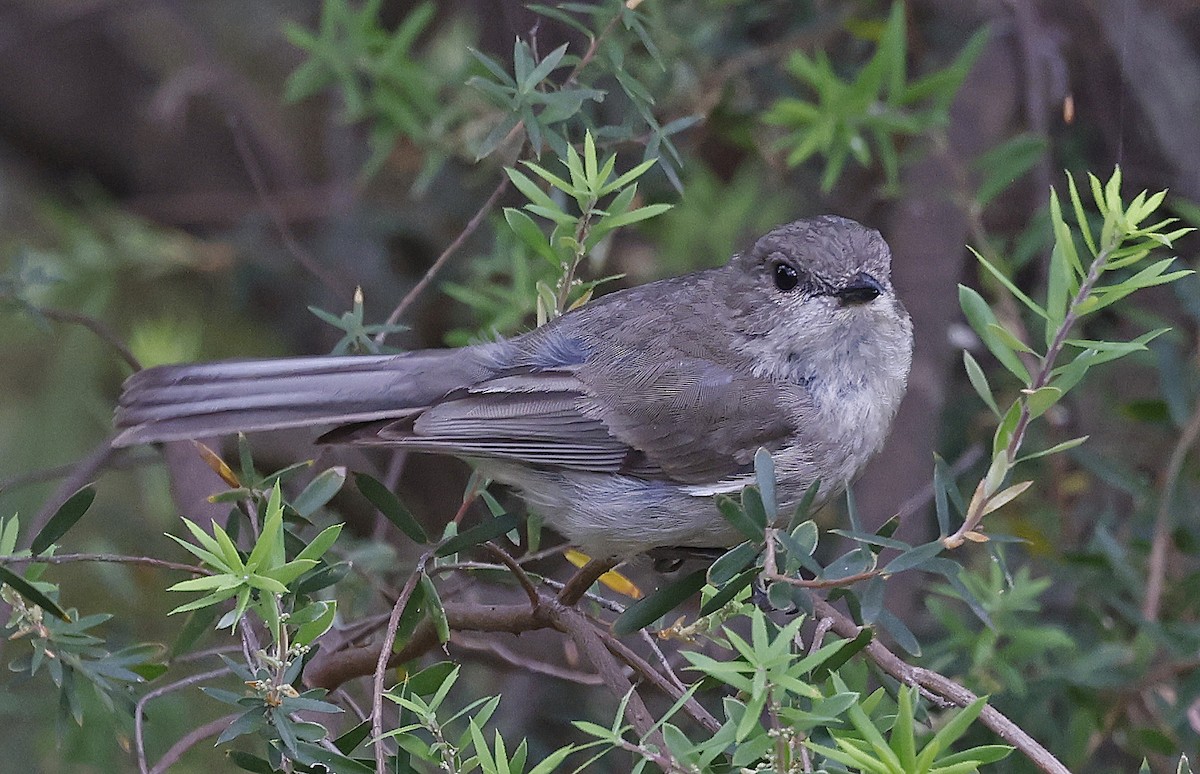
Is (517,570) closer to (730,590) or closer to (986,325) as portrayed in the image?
(730,590)

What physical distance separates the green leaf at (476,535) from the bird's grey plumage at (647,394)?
45 cm

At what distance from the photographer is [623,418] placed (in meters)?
3.26

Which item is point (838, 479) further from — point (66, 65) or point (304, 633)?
point (66, 65)

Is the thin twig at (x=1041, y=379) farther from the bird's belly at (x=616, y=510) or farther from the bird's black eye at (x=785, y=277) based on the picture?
the bird's black eye at (x=785, y=277)

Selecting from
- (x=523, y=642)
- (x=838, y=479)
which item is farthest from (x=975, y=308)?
(x=523, y=642)

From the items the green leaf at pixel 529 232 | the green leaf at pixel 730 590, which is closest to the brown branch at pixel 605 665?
the green leaf at pixel 730 590

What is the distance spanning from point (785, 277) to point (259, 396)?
1.33 metres

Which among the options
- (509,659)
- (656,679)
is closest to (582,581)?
(656,679)

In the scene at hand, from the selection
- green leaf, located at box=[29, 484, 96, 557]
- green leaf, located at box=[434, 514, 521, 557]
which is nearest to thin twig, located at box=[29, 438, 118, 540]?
green leaf, located at box=[29, 484, 96, 557]

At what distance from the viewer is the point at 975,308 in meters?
2.12

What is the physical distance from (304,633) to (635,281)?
9.12 ft

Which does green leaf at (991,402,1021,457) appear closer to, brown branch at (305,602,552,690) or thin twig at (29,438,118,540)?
brown branch at (305,602,552,690)

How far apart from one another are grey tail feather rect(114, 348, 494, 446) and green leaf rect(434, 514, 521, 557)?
0.63m

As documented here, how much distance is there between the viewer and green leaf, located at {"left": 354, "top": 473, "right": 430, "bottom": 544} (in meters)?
2.49
